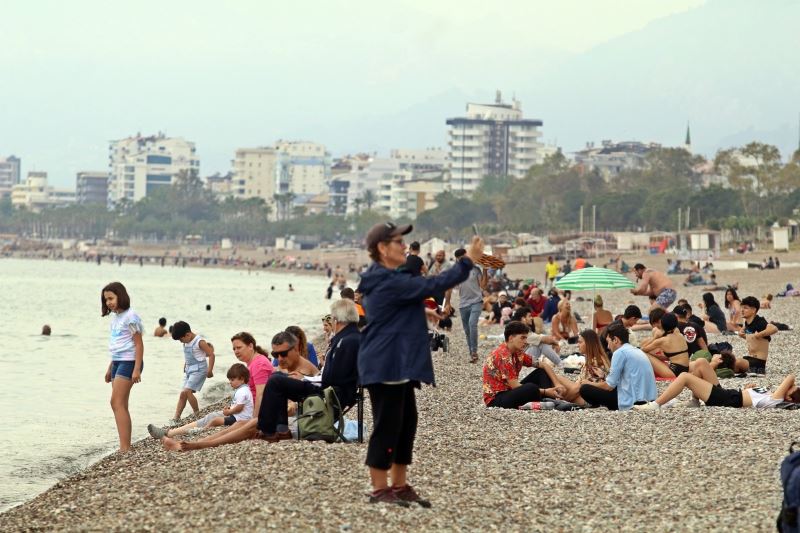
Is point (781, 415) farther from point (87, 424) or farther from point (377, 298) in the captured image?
point (87, 424)

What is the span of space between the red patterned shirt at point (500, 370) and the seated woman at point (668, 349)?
6.59 ft

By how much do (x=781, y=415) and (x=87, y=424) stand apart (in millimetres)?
8134

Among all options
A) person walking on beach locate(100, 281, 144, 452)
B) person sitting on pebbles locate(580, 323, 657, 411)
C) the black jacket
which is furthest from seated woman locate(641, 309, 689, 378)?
person walking on beach locate(100, 281, 144, 452)

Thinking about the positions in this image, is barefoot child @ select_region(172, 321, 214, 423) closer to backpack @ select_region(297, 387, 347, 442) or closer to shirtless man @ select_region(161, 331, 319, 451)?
shirtless man @ select_region(161, 331, 319, 451)

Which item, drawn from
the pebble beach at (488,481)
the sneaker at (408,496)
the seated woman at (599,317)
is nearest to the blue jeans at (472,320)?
the seated woman at (599,317)

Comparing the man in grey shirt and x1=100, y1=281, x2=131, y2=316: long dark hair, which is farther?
the man in grey shirt

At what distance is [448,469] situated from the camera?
326 inches

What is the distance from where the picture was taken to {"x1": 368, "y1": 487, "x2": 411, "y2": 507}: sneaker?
6906mm

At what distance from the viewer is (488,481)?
7.90 m

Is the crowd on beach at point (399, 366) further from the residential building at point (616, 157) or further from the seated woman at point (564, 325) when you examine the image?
the residential building at point (616, 157)

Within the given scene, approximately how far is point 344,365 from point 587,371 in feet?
12.5

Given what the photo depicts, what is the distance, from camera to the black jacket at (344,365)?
8.87 m

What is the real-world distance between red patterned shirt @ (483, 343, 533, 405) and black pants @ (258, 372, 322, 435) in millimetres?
2639

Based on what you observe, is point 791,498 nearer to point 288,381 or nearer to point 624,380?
point 288,381
